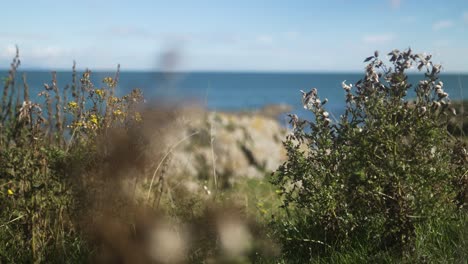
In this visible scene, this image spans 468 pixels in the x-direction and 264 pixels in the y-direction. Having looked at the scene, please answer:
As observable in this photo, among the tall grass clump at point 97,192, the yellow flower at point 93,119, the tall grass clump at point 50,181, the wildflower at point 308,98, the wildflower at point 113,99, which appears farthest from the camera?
the wildflower at point 113,99

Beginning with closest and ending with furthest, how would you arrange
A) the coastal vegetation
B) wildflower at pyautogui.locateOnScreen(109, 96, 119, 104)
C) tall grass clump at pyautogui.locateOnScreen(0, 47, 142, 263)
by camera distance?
the coastal vegetation < tall grass clump at pyautogui.locateOnScreen(0, 47, 142, 263) < wildflower at pyautogui.locateOnScreen(109, 96, 119, 104)

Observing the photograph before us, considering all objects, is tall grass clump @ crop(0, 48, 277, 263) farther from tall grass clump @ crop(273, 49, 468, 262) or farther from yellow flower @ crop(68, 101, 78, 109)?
tall grass clump @ crop(273, 49, 468, 262)

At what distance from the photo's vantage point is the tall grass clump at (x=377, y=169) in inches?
135

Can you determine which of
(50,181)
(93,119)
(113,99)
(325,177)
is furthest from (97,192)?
(50,181)

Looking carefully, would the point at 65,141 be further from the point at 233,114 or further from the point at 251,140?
the point at 233,114

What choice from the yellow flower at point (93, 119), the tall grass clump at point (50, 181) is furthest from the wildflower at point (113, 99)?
the yellow flower at point (93, 119)

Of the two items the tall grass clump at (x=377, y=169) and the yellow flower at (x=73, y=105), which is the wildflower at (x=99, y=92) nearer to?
the yellow flower at (x=73, y=105)

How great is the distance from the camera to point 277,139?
12.0 metres

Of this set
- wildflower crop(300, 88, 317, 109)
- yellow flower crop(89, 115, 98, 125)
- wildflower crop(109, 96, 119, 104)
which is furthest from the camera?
wildflower crop(109, 96, 119, 104)

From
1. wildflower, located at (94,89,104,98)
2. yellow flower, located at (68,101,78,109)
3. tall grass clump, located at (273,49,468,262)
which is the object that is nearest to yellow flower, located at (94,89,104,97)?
wildflower, located at (94,89,104,98)

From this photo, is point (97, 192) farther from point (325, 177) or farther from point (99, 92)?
point (99, 92)

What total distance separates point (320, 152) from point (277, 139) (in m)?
8.45

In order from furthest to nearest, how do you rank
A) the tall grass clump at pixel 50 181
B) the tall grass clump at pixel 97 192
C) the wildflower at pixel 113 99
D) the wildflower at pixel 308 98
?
the wildflower at pixel 113 99, the tall grass clump at pixel 50 181, the wildflower at pixel 308 98, the tall grass clump at pixel 97 192

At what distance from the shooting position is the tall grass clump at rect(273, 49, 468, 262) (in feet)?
11.3
